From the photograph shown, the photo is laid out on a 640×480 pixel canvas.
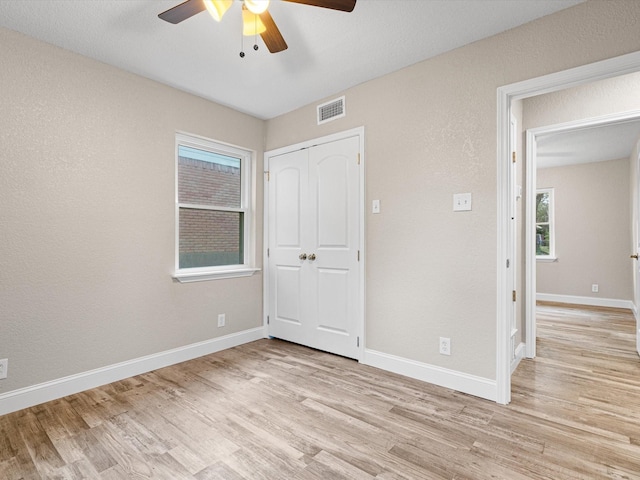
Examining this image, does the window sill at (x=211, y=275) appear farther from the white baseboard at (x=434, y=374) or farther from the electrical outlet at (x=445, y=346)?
the electrical outlet at (x=445, y=346)

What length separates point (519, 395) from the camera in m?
2.45

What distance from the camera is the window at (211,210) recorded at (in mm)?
3264

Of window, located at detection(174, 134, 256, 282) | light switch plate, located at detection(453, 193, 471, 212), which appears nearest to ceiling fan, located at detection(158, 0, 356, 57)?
light switch plate, located at detection(453, 193, 471, 212)

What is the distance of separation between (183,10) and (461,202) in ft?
7.03

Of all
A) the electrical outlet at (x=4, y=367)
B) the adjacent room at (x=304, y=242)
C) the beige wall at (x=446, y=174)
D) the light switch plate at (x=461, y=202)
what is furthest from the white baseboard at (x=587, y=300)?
the electrical outlet at (x=4, y=367)

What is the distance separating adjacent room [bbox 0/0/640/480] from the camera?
1.90 metres

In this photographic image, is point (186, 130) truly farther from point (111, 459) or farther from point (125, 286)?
point (111, 459)

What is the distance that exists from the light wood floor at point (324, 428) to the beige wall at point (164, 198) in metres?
0.37

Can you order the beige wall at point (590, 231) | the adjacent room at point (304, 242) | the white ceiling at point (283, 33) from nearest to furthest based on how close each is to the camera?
1. the adjacent room at point (304, 242)
2. the white ceiling at point (283, 33)
3. the beige wall at point (590, 231)

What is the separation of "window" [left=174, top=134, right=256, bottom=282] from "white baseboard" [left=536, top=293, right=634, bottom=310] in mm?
5934

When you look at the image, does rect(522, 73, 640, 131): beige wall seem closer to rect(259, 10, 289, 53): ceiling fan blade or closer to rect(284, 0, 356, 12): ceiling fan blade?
rect(284, 0, 356, 12): ceiling fan blade

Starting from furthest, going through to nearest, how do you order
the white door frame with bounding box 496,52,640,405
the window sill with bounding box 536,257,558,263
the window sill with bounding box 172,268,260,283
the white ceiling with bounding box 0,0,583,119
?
the window sill with bounding box 536,257,558,263, the window sill with bounding box 172,268,260,283, the white door frame with bounding box 496,52,640,405, the white ceiling with bounding box 0,0,583,119

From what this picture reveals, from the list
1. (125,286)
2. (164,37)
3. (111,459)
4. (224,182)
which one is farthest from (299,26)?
(111,459)

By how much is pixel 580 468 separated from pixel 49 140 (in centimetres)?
384
